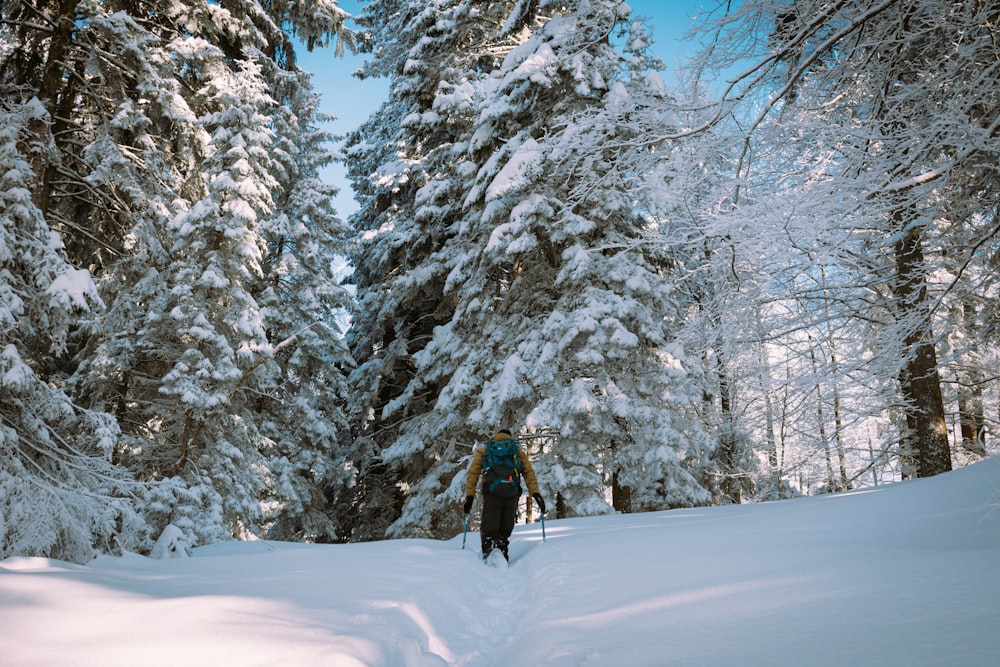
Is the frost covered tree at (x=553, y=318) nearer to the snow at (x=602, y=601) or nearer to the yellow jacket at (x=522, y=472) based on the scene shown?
the yellow jacket at (x=522, y=472)

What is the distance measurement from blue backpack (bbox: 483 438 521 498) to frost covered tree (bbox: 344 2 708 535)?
3379 millimetres

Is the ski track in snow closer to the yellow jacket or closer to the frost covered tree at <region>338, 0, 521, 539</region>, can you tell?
the yellow jacket

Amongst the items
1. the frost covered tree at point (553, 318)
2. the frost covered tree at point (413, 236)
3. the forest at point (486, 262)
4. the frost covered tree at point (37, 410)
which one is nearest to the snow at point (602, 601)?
the frost covered tree at point (37, 410)

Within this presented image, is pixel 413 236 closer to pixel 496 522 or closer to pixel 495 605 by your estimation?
pixel 496 522

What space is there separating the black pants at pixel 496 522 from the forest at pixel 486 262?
3344mm

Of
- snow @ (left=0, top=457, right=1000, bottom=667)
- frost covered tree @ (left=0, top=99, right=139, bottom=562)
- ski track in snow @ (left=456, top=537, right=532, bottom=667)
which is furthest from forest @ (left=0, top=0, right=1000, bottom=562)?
ski track in snow @ (left=456, top=537, right=532, bottom=667)

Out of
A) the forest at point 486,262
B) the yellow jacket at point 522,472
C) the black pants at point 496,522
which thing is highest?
the forest at point 486,262

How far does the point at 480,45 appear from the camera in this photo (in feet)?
52.5

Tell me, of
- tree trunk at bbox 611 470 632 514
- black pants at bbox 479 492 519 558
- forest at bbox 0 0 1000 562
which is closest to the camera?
forest at bbox 0 0 1000 562

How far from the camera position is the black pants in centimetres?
669

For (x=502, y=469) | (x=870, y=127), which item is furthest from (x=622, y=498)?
(x=870, y=127)

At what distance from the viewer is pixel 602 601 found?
3.70 meters

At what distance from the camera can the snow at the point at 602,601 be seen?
2.05 m

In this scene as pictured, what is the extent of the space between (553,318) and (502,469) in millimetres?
4923
